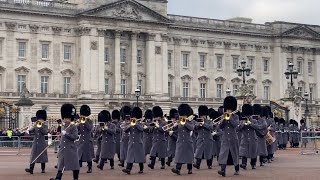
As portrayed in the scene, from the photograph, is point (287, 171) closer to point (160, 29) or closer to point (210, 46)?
point (160, 29)

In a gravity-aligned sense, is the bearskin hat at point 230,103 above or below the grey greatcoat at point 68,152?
above

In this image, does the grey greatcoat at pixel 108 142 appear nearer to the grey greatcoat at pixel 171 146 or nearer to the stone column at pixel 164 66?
the grey greatcoat at pixel 171 146

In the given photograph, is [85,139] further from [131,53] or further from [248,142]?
[131,53]

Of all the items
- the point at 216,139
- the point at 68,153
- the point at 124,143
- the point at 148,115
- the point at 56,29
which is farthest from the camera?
the point at 56,29

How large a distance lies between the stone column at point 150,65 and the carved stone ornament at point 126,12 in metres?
2.72

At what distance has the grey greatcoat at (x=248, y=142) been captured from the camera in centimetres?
2464

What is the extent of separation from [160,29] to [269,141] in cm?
4911

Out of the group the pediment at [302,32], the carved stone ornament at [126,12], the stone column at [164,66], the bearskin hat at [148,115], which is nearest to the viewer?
the bearskin hat at [148,115]

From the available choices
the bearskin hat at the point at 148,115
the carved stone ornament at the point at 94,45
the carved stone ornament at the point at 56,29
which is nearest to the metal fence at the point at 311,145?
the bearskin hat at the point at 148,115

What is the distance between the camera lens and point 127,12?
74.7 metres

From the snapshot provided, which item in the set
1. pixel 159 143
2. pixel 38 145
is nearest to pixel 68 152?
pixel 38 145

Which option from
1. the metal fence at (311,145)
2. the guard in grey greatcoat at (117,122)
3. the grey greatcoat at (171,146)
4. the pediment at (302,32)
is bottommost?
the metal fence at (311,145)

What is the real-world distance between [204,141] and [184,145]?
224 centimetres

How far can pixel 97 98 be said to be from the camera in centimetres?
7112
